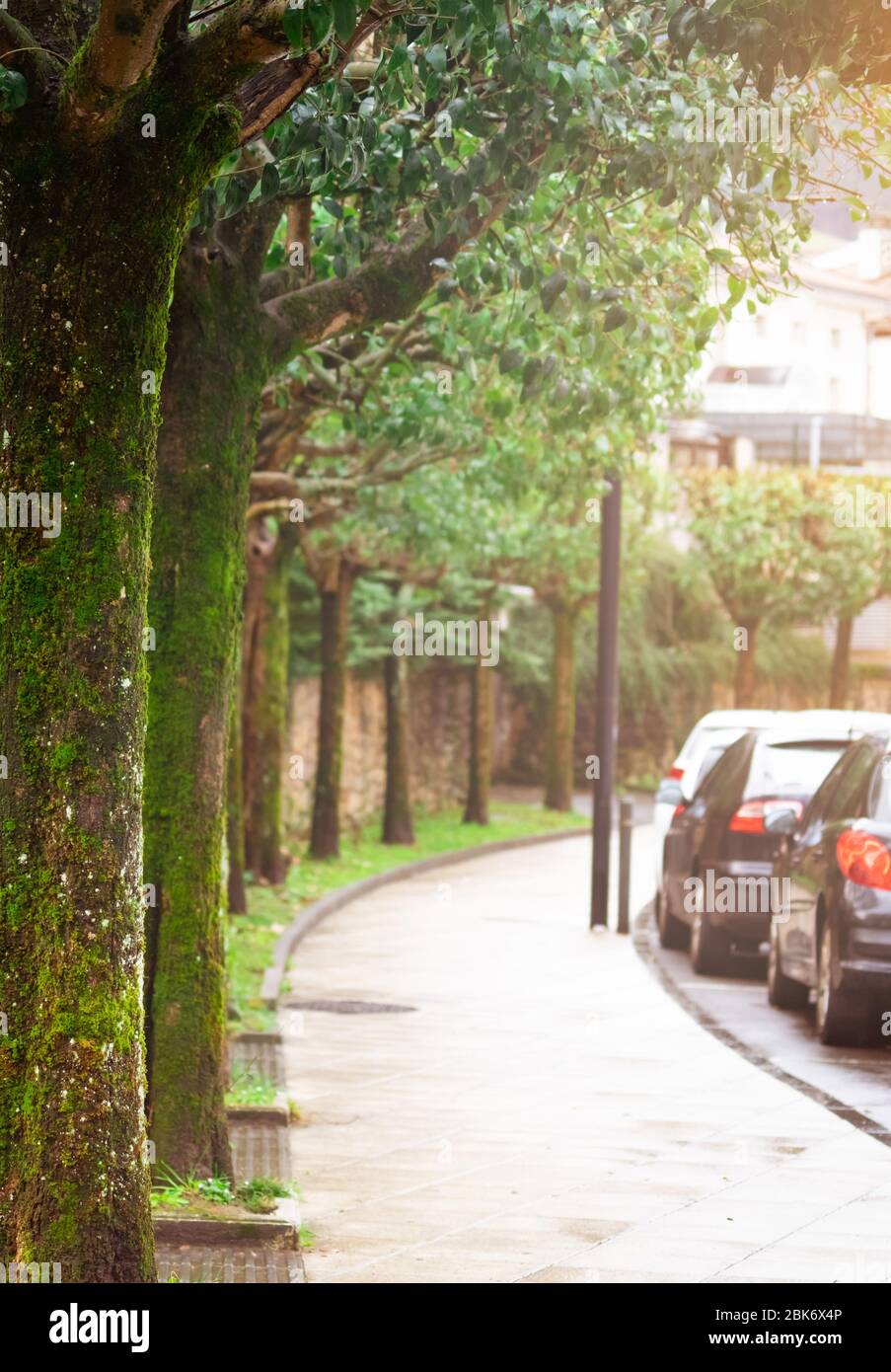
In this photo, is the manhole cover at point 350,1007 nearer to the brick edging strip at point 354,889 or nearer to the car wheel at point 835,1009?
the brick edging strip at point 354,889

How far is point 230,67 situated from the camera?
17.4ft

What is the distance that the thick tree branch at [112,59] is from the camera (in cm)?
500

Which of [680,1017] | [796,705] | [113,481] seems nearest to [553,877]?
[680,1017]

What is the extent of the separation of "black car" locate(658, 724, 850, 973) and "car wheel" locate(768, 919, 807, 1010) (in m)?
0.80

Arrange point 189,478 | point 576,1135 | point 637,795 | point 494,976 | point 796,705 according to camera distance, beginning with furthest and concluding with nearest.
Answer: point 796,705 → point 637,795 → point 494,976 → point 576,1135 → point 189,478

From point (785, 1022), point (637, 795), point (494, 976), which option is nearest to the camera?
point (785, 1022)

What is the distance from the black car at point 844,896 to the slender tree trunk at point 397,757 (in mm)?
14047

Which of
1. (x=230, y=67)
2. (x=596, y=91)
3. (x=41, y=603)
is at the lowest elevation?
(x=41, y=603)

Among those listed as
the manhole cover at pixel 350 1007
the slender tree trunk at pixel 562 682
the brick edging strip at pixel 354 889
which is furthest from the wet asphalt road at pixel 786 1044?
the slender tree trunk at pixel 562 682

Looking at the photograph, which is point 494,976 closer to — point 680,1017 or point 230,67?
point 680,1017

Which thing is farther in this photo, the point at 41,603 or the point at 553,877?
the point at 553,877

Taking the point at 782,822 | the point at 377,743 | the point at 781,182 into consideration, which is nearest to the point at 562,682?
the point at 377,743

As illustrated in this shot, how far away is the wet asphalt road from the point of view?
1019 centimetres
